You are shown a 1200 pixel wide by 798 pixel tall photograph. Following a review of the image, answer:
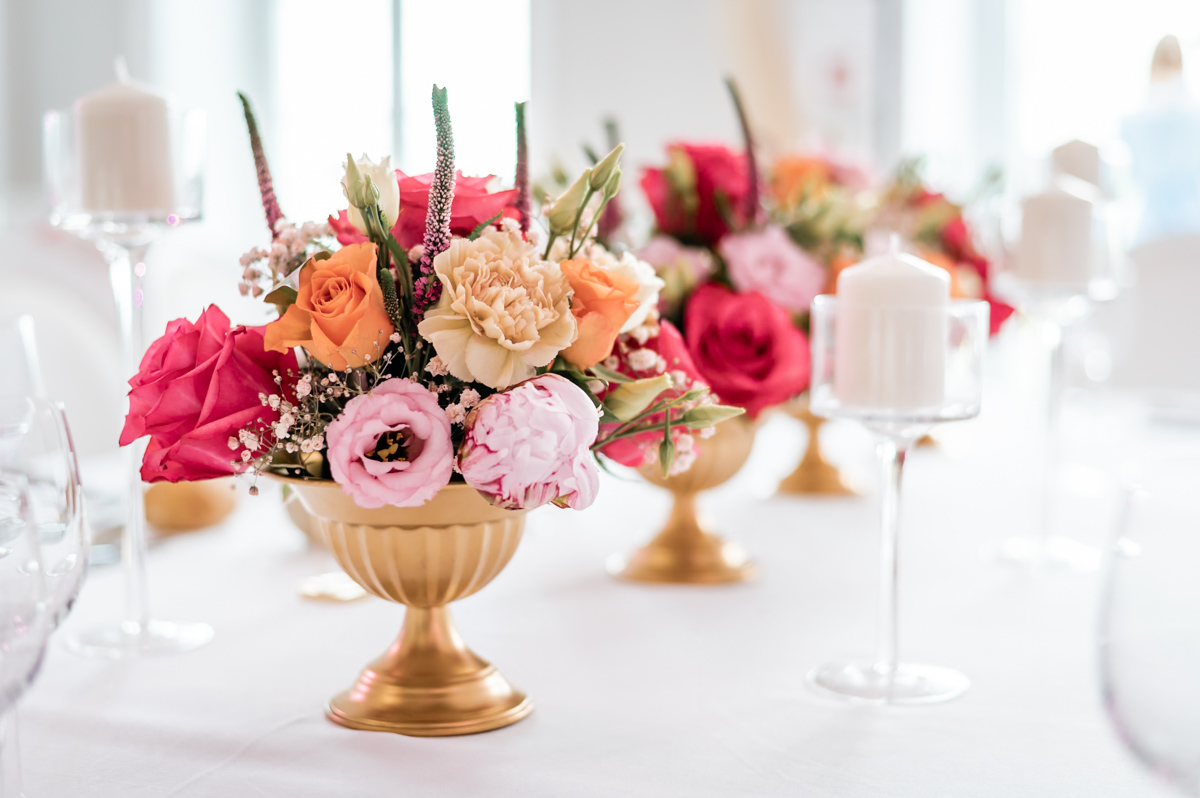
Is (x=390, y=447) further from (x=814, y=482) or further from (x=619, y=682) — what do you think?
(x=814, y=482)

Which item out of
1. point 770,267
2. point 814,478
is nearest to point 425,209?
point 770,267

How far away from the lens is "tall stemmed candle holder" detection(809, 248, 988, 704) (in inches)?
34.9

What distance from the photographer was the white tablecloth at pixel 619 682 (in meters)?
0.75

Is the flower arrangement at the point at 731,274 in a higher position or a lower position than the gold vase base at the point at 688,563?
higher

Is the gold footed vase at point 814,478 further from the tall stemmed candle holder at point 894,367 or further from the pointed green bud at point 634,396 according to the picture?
the pointed green bud at point 634,396

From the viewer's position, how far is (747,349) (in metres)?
1.21

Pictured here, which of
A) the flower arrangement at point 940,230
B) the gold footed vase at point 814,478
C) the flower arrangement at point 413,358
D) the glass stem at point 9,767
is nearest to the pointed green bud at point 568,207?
the flower arrangement at point 413,358

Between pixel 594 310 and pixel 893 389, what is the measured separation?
249mm

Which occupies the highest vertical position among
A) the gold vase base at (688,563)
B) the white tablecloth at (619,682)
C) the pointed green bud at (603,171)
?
the pointed green bud at (603,171)

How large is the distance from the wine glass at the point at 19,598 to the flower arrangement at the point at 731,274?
0.66 meters

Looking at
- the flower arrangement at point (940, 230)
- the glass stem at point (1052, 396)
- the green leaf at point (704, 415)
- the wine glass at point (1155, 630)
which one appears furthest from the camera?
the flower arrangement at point (940, 230)

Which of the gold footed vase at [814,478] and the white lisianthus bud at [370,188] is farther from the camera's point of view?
the gold footed vase at [814,478]

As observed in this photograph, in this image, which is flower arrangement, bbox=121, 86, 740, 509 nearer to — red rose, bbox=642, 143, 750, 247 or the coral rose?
the coral rose

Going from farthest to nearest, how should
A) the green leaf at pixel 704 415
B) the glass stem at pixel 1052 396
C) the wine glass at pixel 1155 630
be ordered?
the glass stem at pixel 1052 396 → the green leaf at pixel 704 415 → the wine glass at pixel 1155 630
